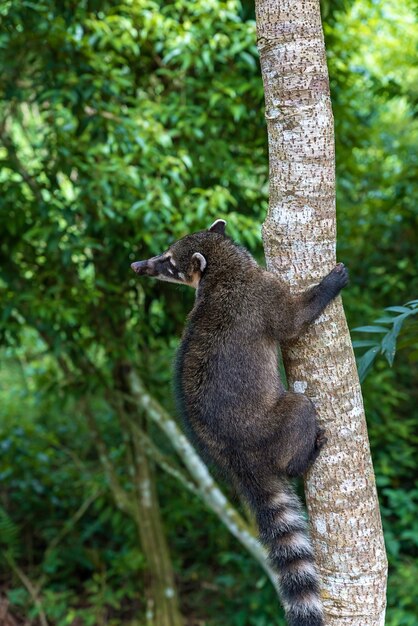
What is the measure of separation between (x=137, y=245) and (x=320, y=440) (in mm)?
2933

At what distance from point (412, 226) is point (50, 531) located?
4253mm

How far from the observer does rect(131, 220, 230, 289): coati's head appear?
137 inches

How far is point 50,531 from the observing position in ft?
22.8

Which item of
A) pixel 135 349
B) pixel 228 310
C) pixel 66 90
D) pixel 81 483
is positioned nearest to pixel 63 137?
pixel 66 90

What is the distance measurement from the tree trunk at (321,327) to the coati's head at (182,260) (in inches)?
32.5

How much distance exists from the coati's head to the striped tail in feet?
3.28

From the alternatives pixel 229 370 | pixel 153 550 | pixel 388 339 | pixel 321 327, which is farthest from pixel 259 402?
pixel 153 550

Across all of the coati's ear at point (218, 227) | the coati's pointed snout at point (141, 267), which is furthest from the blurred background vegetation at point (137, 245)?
the coati's pointed snout at point (141, 267)

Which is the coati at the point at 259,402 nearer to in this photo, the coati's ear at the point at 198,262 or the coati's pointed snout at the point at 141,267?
the coati's ear at the point at 198,262

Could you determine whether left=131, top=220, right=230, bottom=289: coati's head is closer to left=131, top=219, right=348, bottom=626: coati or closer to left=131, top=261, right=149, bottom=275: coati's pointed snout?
left=131, top=261, right=149, bottom=275: coati's pointed snout

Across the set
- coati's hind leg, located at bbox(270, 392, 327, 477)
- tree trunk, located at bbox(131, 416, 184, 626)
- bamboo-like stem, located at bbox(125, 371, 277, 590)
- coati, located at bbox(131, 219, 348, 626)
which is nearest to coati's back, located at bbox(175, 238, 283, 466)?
coati, located at bbox(131, 219, 348, 626)

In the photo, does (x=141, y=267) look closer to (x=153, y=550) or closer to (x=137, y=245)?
(x=137, y=245)

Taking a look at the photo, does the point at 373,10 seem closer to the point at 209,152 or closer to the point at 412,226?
the point at 412,226

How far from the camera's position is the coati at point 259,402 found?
2713 mm
